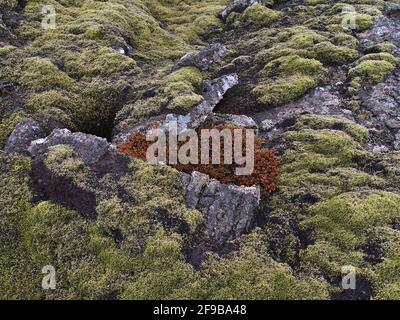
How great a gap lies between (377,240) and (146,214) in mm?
5147

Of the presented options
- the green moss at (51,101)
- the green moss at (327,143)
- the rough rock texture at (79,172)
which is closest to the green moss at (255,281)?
the rough rock texture at (79,172)

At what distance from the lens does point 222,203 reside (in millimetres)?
10406

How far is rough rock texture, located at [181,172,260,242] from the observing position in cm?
1013

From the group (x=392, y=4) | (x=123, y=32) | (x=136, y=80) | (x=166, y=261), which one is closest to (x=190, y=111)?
(x=136, y=80)

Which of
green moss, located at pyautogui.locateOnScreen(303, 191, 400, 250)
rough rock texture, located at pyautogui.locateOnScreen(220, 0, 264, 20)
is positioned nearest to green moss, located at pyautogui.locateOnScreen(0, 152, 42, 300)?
green moss, located at pyautogui.locateOnScreen(303, 191, 400, 250)

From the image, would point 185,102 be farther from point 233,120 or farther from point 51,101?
point 51,101

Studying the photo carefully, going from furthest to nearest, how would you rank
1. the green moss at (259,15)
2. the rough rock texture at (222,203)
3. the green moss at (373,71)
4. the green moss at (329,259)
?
the green moss at (259,15) < the green moss at (373,71) < the rough rock texture at (222,203) < the green moss at (329,259)

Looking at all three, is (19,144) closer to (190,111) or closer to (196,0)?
(190,111)

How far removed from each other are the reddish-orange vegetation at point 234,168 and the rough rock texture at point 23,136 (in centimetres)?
263

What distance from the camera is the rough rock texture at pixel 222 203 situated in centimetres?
1013

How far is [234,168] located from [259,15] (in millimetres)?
13446

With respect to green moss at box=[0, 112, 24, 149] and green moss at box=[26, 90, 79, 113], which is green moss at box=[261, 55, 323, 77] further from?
green moss at box=[0, 112, 24, 149]

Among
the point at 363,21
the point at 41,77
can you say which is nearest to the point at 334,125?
the point at 363,21

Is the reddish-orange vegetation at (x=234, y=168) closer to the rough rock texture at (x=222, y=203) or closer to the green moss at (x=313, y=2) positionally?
the rough rock texture at (x=222, y=203)
